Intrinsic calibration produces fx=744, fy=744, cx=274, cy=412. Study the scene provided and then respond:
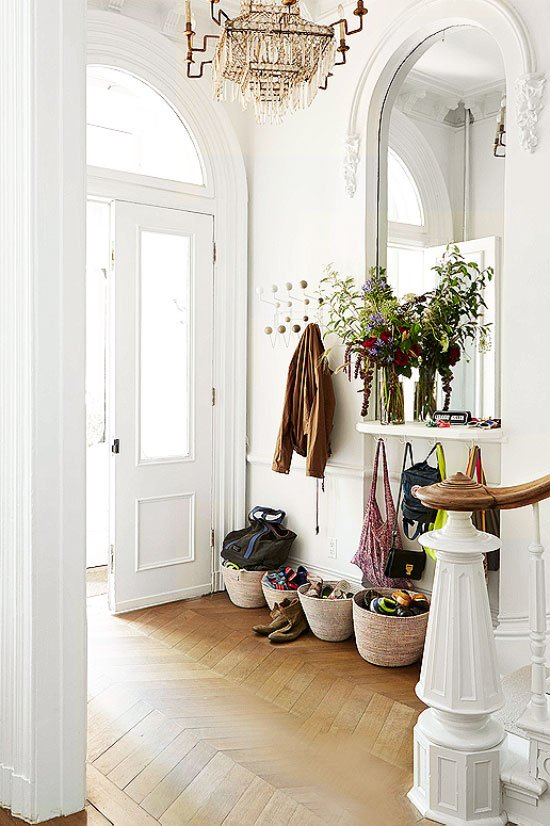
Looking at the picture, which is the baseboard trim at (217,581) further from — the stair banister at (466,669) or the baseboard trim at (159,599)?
the stair banister at (466,669)

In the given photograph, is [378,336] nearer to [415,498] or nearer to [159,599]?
[415,498]

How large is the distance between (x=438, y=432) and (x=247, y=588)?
58.5 inches

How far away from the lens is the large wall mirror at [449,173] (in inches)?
127

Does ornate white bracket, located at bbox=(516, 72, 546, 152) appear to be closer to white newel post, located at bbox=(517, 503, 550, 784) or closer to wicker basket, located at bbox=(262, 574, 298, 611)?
white newel post, located at bbox=(517, 503, 550, 784)

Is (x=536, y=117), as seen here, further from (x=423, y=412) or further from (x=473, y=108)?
(x=423, y=412)

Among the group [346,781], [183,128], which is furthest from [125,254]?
[346,781]

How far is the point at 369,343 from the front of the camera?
11.2 feet

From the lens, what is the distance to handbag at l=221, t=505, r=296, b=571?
4.05 meters

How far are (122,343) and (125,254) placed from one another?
475 mm

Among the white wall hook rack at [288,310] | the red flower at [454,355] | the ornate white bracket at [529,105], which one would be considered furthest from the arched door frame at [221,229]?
the ornate white bracket at [529,105]

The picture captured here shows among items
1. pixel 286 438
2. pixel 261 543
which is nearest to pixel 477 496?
pixel 286 438

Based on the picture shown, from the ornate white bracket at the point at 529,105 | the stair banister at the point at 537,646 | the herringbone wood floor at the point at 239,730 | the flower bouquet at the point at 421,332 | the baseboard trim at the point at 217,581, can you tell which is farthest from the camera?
the baseboard trim at the point at 217,581

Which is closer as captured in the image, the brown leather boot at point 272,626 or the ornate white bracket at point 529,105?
the ornate white bracket at point 529,105

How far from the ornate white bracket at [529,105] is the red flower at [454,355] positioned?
0.87 m
